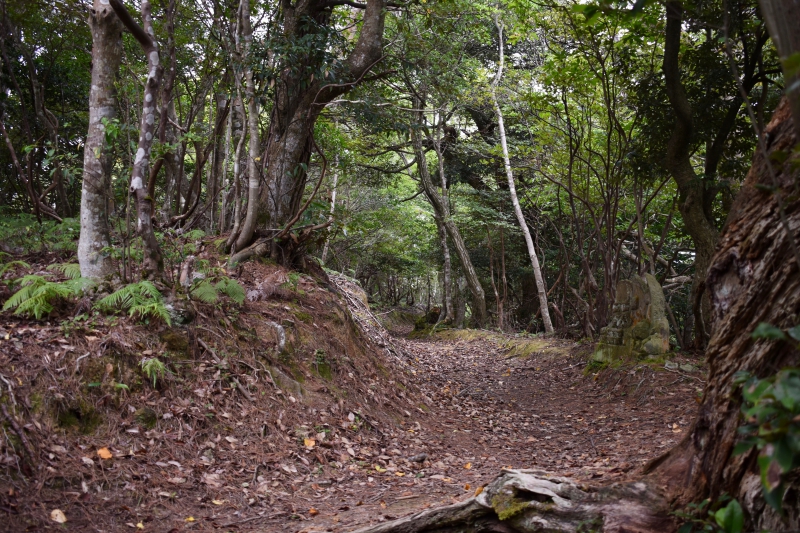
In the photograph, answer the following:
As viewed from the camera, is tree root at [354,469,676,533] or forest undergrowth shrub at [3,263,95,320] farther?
forest undergrowth shrub at [3,263,95,320]

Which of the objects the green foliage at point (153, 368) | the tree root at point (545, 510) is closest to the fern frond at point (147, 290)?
the green foliage at point (153, 368)

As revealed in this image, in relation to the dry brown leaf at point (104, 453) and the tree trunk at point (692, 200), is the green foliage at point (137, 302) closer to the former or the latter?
the dry brown leaf at point (104, 453)

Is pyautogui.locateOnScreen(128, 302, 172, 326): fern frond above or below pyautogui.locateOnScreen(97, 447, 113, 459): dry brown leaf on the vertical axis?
above

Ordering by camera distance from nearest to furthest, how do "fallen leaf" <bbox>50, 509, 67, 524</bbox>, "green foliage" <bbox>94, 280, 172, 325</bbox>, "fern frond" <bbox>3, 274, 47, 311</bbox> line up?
1. "fallen leaf" <bbox>50, 509, 67, 524</bbox>
2. "fern frond" <bbox>3, 274, 47, 311</bbox>
3. "green foliage" <bbox>94, 280, 172, 325</bbox>

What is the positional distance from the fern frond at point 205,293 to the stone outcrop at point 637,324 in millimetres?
6766

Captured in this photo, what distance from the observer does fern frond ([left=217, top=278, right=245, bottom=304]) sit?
6.73 m

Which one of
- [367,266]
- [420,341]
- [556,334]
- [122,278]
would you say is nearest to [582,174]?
[556,334]

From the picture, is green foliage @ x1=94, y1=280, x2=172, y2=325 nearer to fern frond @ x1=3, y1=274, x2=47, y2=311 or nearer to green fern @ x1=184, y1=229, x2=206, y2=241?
fern frond @ x1=3, y1=274, x2=47, y2=311

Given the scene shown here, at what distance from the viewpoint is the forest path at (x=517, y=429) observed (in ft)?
15.0

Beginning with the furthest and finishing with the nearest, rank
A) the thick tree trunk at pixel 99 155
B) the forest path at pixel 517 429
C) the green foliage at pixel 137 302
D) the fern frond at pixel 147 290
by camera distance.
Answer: the thick tree trunk at pixel 99 155 → the fern frond at pixel 147 290 → the green foliage at pixel 137 302 → the forest path at pixel 517 429

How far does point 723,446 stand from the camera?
2.53 meters

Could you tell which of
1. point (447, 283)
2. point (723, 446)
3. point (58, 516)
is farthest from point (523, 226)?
point (58, 516)

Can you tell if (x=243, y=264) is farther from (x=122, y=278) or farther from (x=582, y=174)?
(x=582, y=174)

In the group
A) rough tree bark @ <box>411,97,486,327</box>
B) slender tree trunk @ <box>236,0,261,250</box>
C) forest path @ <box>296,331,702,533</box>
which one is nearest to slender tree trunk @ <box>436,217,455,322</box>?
rough tree bark @ <box>411,97,486,327</box>
